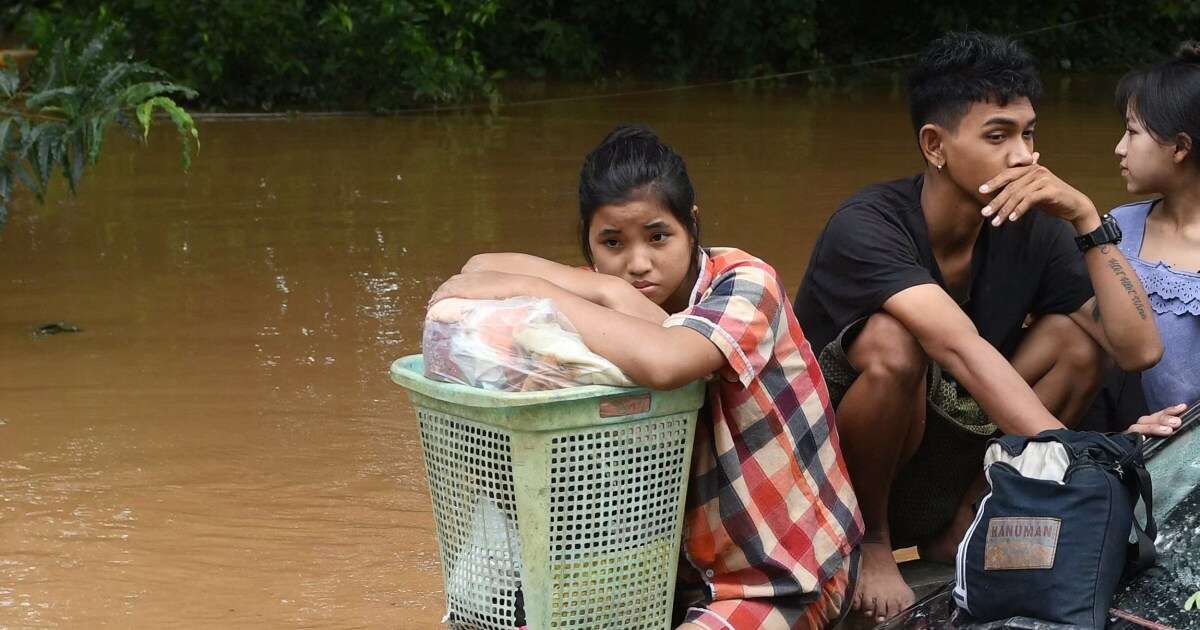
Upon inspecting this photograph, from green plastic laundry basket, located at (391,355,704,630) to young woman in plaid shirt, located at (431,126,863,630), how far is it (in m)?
0.13

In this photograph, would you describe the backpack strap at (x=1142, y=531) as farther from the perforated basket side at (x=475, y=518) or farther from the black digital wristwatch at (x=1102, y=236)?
the perforated basket side at (x=475, y=518)

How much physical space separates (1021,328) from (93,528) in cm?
269

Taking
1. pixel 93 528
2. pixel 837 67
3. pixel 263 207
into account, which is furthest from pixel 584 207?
pixel 837 67

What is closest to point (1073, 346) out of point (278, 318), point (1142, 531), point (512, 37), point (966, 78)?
point (966, 78)

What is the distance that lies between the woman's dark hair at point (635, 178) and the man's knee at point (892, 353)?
1.44ft

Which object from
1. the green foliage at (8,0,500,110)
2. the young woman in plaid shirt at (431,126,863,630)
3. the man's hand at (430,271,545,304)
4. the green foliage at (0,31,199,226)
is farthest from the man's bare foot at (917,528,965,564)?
the green foliage at (8,0,500,110)

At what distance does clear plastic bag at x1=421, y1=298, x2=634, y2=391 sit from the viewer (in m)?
2.40

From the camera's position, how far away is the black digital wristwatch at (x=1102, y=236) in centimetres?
304

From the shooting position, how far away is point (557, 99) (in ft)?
42.9

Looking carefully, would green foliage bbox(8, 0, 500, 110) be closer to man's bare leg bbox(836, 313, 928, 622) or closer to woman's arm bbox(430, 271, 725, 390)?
man's bare leg bbox(836, 313, 928, 622)

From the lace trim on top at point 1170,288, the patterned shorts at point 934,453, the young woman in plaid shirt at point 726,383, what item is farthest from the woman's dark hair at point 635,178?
the lace trim on top at point 1170,288

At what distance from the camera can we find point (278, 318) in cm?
641

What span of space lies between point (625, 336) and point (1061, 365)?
1.23 m

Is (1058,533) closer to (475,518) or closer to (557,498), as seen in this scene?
(557,498)
